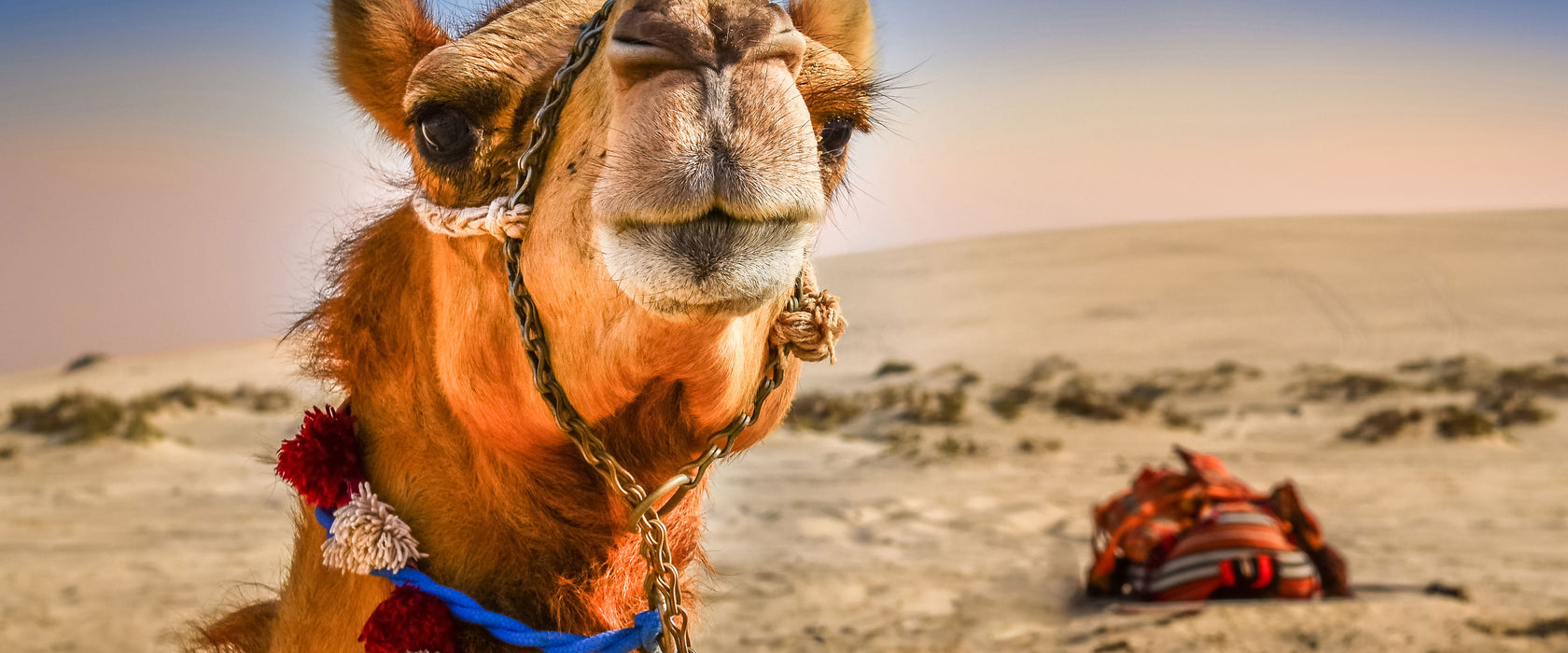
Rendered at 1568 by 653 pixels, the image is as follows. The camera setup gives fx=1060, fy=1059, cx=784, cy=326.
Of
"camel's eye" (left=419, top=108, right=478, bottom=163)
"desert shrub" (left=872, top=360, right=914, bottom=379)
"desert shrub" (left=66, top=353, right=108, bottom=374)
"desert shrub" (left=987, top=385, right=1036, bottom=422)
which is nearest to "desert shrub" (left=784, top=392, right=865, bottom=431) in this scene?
"desert shrub" (left=987, top=385, right=1036, bottom=422)

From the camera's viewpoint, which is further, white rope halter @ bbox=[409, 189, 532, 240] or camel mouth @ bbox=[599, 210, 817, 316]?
white rope halter @ bbox=[409, 189, 532, 240]

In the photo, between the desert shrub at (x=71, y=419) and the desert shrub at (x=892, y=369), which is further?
the desert shrub at (x=892, y=369)

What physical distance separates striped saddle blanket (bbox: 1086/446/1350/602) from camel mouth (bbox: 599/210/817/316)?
520cm

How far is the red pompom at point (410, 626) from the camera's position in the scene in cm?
185

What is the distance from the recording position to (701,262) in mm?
1373

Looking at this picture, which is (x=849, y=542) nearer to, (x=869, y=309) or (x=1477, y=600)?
(x=1477, y=600)

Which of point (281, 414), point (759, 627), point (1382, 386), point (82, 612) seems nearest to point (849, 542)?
point (759, 627)

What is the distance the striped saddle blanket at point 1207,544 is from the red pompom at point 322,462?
504cm

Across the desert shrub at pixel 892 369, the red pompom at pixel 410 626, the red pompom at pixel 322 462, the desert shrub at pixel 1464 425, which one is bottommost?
the desert shrub at pixel 892 369

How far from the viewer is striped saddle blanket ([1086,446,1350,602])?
19.4ft

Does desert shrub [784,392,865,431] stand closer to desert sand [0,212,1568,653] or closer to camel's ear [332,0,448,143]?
desert sand [0,212,1568,653]

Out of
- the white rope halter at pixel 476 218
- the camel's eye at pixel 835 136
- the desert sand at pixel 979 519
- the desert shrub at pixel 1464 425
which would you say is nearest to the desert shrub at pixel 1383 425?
the desert sand at pixel 979 519

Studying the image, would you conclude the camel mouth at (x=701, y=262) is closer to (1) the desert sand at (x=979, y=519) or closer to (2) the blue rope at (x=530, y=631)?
(2) the blue rope at (x=530, y=631)

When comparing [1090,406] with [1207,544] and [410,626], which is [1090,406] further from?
[410,626]
